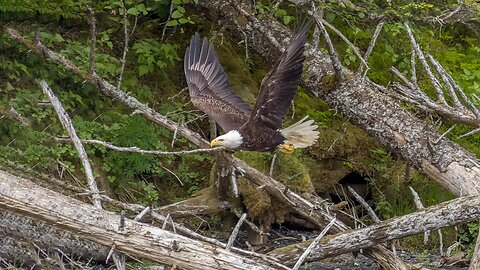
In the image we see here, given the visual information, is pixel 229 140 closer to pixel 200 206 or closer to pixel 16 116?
pixel 200 206

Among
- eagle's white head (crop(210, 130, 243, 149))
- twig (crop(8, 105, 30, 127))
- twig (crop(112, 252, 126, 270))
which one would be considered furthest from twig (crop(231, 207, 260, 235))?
twig (crop(8, 105, 30, 127))

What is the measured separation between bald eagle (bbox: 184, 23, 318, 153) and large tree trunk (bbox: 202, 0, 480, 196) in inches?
21.5

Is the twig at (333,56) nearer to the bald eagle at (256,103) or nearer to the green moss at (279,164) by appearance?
the bald eagle at (256,103)

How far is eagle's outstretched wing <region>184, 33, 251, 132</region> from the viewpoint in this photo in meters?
5.23

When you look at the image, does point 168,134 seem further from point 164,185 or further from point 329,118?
point 329,118

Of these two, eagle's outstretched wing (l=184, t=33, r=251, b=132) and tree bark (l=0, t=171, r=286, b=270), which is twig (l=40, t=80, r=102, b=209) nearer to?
tree bark (l=0, t=171, r=286, b=270)

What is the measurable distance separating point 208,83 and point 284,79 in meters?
1.08

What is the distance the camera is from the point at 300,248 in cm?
472

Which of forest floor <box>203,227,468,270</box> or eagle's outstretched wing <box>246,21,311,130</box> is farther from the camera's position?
forest floor <box>203,227,468,270</box>

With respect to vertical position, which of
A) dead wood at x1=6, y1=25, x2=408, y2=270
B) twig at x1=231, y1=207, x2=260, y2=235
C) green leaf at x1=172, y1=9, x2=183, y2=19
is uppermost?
green leaf at x1=172, y1=9, x2=183, y2=19

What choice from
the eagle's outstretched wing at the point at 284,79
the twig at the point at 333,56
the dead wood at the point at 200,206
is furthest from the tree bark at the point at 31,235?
the twig at the point at 333,56

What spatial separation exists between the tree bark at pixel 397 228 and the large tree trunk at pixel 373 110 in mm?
312

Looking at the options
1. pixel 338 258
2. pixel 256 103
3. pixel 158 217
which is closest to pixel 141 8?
pixel 256 103

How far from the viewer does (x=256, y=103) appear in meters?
4.70
